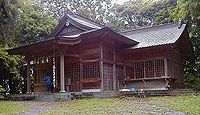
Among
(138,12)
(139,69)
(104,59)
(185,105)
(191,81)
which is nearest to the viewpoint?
(185,105)

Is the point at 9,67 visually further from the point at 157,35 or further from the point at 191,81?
the point at 191,81

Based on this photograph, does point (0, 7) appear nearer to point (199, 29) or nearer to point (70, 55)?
point (70, 55)

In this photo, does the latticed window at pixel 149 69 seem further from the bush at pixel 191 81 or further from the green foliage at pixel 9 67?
the green foliage at pixel 9 67

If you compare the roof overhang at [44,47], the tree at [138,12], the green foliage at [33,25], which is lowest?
the roof overhang at [44,47]

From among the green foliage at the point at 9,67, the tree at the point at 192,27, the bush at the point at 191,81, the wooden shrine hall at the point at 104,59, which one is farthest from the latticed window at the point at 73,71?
the bush at the point at 191,81

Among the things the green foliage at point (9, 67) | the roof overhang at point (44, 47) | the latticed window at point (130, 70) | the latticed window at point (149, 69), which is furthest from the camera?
the latticed window at point (130, 70)

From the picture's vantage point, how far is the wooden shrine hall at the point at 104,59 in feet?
74.8

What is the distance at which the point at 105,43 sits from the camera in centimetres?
2359

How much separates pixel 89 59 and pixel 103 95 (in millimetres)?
4437

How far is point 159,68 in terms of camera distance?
24.8 meters

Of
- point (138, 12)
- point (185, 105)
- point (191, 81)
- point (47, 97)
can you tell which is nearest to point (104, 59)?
point (47, 97)

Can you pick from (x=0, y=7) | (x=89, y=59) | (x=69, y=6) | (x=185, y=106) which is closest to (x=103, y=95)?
(x=89, y=59)

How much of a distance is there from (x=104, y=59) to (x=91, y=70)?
1414mm

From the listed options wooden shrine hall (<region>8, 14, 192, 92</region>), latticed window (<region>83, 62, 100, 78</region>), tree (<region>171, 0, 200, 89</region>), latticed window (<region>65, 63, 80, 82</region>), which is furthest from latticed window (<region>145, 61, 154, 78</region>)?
latticed window (<region>65, 63, 80, 82</region>)
